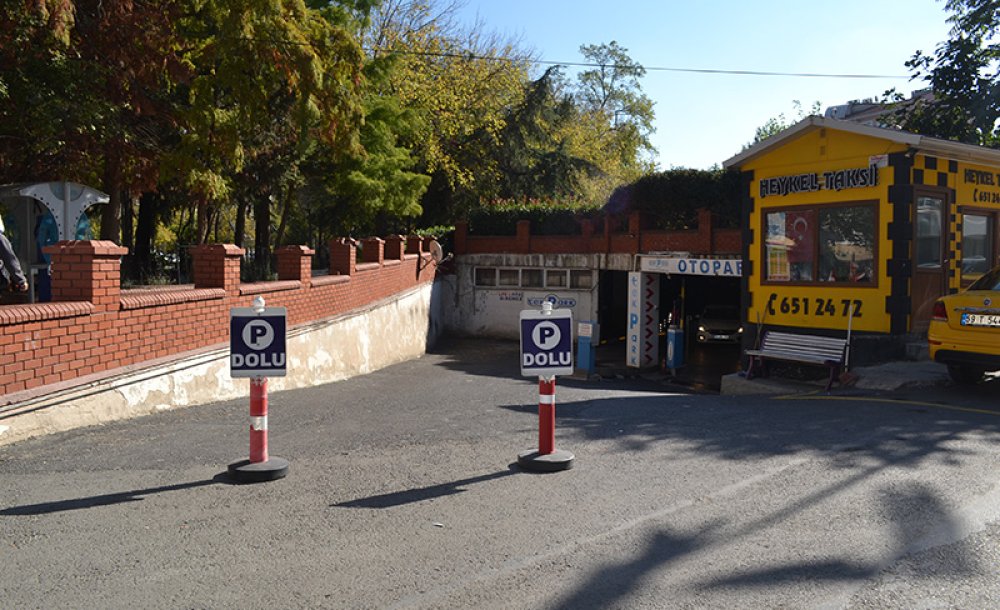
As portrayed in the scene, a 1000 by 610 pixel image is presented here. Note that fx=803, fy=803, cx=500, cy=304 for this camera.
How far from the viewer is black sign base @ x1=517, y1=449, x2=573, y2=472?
639 centimetres

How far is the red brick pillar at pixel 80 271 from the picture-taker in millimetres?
7938

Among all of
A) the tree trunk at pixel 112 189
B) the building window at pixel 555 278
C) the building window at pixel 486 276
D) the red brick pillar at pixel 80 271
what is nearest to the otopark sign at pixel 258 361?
the red brick pillar at pixel 80 271

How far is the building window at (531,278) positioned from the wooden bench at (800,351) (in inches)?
572

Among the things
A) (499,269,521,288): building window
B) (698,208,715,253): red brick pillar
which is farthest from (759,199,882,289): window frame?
(499,269,521,288): building window

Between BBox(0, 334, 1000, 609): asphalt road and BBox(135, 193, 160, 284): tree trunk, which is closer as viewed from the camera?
BBox(0, 334, 1000, 609): asphalt road

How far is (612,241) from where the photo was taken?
26.0 meters

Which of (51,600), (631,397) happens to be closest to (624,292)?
(631,397)

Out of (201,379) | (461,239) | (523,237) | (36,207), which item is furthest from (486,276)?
(201,379)

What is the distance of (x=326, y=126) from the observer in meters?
16.3

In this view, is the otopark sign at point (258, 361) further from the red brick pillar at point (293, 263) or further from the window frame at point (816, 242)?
the window frame at point (816, 242)

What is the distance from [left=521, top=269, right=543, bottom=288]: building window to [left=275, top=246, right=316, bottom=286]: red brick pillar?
16.5 m

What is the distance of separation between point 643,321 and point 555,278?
6.07 meters

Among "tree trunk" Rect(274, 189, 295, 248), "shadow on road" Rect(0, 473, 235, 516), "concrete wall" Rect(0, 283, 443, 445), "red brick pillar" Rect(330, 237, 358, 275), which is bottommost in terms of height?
"shadow on road" Rect(0, 473, 235, 516)

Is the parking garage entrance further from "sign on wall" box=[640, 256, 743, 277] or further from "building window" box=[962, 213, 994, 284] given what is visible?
"building window" box=[962, 213, 994, 284]
